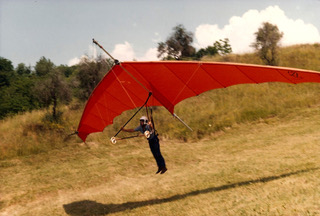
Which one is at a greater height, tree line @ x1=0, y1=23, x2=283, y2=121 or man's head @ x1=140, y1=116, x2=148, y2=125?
tree line @ x1=0, y1=23, x2=283, y2=121

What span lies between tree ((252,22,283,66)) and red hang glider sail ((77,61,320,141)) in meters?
22.4

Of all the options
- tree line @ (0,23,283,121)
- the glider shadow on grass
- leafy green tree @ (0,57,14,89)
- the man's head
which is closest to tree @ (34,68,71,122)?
tree line @ (0,23,283,121)

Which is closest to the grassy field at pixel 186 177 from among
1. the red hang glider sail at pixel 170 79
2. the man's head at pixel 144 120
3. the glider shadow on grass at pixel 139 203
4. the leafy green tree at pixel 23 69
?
the glider shadow on grass at pixel 139 203

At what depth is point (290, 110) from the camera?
61.3ft

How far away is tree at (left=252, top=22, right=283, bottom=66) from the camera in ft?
91.9

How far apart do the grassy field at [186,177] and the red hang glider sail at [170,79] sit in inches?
117

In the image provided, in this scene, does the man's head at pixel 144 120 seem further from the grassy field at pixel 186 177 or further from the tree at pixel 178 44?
the tree at pixel 178 44

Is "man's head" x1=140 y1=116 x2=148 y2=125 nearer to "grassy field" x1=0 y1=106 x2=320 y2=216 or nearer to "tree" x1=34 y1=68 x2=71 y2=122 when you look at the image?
"grassy field" x1=0 y1=106 x2=320 y2=216

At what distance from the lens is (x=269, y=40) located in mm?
28156

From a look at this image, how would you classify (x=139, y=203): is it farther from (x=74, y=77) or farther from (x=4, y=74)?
(x=4, y=74)

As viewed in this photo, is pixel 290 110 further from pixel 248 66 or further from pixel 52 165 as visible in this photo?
pixel 52 165

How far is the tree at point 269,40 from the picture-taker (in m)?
28.0

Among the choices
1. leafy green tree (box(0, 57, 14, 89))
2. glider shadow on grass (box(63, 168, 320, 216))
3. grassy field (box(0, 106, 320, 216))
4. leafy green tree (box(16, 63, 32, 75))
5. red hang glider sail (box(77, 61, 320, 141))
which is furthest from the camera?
leafy green tree (box(16, 63, 32, 75))

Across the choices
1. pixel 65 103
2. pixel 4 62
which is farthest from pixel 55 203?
pixel 4 62
